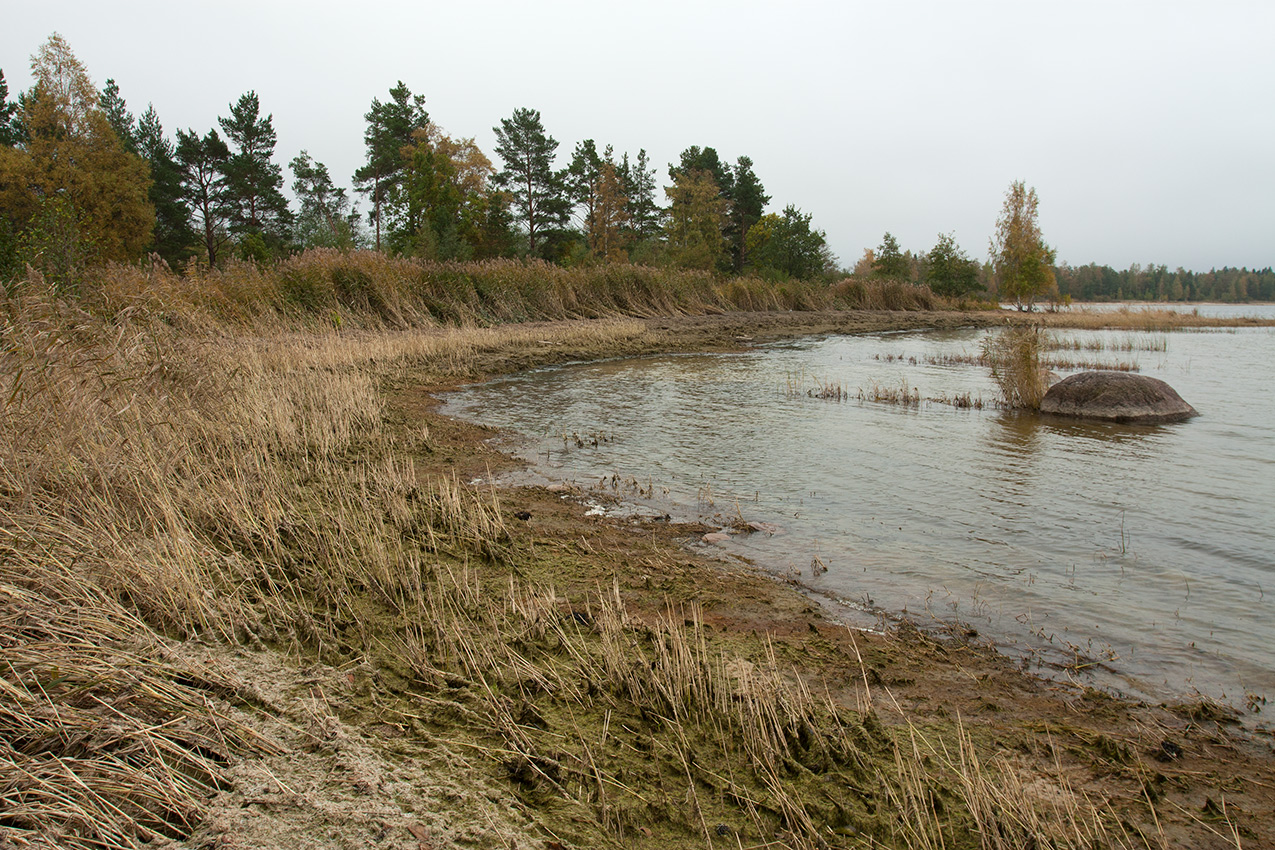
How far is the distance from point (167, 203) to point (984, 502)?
57.7 m

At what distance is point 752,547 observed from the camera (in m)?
5.52

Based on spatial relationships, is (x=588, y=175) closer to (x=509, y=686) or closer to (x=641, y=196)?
(x=641, y=196)

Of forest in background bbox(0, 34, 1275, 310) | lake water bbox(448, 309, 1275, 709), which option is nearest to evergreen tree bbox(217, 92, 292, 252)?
forest in background bbox(0, 34, 1275, 310)

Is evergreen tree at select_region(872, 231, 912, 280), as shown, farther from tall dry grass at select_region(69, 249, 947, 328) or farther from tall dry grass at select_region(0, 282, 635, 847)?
tall dry grass at select_region(0, 282, 635, 847)

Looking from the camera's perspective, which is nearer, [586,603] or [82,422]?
[586,603]

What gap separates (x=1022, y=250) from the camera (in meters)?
49.5

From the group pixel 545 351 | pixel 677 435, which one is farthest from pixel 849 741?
pixel 545 351

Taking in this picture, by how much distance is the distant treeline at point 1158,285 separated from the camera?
3962 inches

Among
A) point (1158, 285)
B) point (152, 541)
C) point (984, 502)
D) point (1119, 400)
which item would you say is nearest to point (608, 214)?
point (1119, 400)

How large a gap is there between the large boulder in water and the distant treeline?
98316 mm

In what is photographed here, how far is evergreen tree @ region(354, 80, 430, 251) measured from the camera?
57781 mm

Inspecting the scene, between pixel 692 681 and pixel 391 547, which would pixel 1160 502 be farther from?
pixel 391 547

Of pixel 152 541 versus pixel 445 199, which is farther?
pixel 445 199

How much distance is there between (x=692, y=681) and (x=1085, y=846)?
5.14 ft
